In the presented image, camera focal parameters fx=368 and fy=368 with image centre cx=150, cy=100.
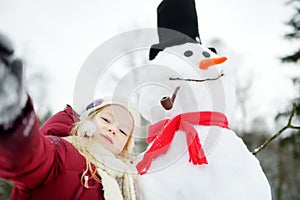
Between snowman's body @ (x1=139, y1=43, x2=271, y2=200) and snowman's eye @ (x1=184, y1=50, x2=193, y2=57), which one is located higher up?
snowman's eye @ (x1=184, y1=50, x2=193, y2=57)

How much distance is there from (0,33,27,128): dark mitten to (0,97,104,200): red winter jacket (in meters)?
0.02

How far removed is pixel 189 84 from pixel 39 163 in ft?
2.36

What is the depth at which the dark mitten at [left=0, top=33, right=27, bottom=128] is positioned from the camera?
0.71 metres

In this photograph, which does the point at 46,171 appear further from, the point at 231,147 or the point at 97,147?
the point at 231,147

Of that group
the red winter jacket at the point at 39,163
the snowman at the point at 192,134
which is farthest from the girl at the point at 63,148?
the snowman at the point at 192,134

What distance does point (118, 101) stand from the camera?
1557 millimetres

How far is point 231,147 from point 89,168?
54cm

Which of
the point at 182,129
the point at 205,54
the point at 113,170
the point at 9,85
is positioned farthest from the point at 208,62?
the point at 9,85

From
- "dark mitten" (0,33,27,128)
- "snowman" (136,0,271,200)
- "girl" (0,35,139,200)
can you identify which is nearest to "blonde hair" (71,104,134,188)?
"girl" (0,35,139,200)

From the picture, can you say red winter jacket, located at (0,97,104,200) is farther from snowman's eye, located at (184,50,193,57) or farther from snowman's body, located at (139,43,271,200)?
snowman's eye, located at (184,50,193,57)

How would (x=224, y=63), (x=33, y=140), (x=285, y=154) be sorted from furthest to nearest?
(x=285, y=154)
(x=224, y=63)
(x=33, y=140)

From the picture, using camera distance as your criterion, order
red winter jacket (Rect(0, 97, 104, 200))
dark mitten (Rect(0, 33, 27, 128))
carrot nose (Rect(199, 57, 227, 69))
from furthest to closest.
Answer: carrot nose (Rect(199, 57, 227, 69))
red winter jacket (Rect(0, 97, 104, 200))
dark mitten (Rect(0, 33, 27, 128))

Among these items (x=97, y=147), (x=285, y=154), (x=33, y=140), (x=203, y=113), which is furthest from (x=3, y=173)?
(x=285, y=154)

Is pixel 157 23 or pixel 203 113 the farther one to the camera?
pixel 157 23
